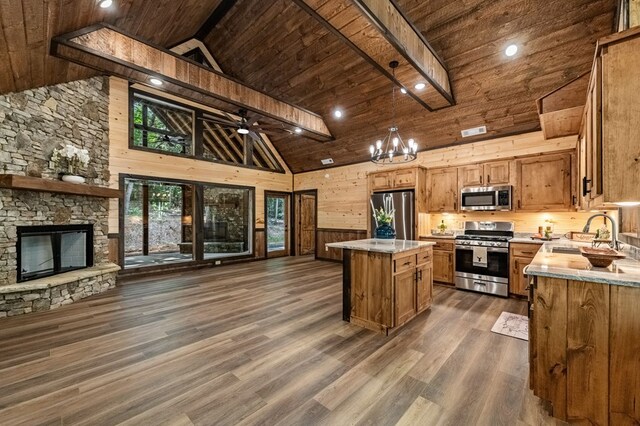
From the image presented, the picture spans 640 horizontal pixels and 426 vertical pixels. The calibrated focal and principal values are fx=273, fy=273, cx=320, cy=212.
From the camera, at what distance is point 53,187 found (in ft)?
13.3

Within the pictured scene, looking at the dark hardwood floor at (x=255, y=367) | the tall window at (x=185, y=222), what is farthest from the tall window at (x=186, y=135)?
the dark hardwood floor at (x=255, y=367)

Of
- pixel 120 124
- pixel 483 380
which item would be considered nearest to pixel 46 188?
pixel 120 124

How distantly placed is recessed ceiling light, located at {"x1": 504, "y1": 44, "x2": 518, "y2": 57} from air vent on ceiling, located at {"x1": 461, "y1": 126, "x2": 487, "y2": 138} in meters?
1.43

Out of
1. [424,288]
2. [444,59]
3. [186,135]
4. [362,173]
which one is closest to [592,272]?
[424,288]

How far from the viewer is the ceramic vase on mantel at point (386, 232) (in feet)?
13.0

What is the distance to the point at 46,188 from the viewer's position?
395 cm

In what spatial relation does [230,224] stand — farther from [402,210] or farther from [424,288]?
[424,288]

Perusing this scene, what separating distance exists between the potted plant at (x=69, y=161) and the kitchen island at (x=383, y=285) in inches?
176

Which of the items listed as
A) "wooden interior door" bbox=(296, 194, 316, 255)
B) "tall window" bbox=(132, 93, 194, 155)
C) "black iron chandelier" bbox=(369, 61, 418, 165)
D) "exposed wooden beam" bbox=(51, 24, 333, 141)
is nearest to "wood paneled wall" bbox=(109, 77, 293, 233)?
"tall window" bbox=(132, 93, 194, 155)

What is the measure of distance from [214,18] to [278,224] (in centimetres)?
557

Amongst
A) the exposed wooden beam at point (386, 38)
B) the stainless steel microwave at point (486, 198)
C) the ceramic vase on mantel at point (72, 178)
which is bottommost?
the stainless steel microwave at point (486, 198)

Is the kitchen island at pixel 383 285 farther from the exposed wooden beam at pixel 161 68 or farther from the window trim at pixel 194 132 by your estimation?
the window trim at pixel 194 132

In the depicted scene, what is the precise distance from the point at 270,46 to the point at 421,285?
5.07 meters

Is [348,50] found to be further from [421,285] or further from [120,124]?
[120,124]
